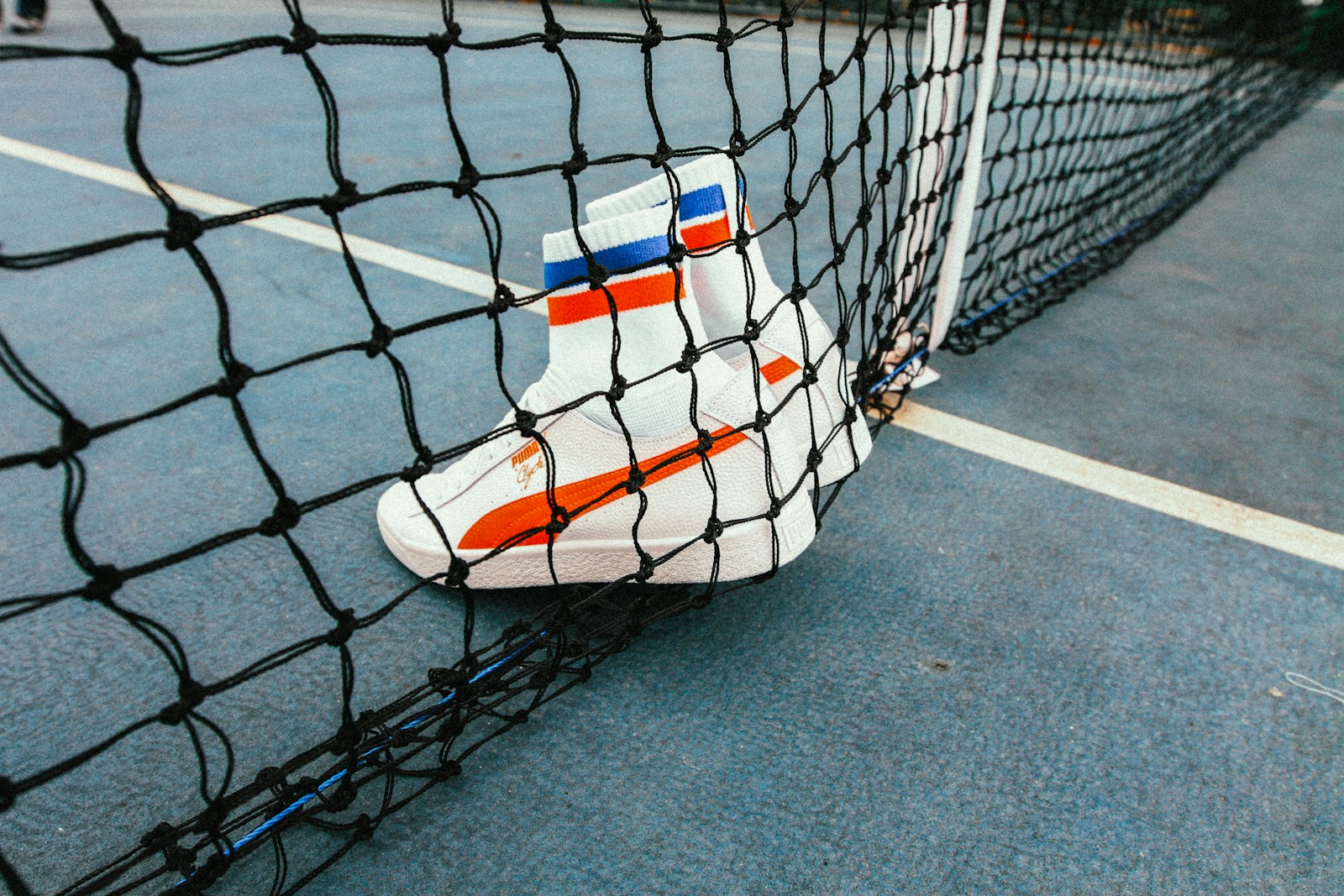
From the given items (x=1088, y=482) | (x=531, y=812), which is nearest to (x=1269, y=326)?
(x=1088, y=482)

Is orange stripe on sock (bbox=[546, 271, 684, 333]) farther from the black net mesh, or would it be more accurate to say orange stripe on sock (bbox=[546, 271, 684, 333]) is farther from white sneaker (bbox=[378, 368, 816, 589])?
the black net mesh

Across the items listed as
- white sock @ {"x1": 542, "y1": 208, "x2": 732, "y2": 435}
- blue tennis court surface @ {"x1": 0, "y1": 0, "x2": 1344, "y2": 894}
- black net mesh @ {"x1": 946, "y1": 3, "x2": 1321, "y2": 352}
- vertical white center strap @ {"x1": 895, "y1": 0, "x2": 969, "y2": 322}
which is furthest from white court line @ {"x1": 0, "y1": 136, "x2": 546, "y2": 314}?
black net mesh @ {"x1": 946, "y1": 3, "x2": 1321, "y2": 352}

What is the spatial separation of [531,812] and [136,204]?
86.8 inches

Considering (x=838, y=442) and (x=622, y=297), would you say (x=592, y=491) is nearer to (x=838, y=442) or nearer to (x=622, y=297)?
(x=622, y=297)

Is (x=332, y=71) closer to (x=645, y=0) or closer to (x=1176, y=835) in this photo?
(x=645, y=0)

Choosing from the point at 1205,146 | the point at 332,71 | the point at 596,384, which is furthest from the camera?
the point at 332,71

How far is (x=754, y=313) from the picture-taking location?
101 centimetres

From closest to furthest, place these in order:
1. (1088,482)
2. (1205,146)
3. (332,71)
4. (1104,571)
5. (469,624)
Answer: (469,624), (1104,571), (1088,482), (1205,146), (332,71)

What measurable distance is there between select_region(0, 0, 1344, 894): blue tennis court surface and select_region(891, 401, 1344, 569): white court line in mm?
28

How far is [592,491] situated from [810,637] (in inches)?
11.2

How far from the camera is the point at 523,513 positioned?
2.99 ft

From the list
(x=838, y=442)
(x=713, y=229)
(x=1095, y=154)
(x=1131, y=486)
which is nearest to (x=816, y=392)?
(x=838, y=442)

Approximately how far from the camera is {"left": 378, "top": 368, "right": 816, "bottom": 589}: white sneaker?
0.88 meters

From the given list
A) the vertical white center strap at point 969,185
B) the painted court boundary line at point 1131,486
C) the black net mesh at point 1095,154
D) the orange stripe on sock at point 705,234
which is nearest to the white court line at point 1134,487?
the painted court boundary line at point 1131,486
